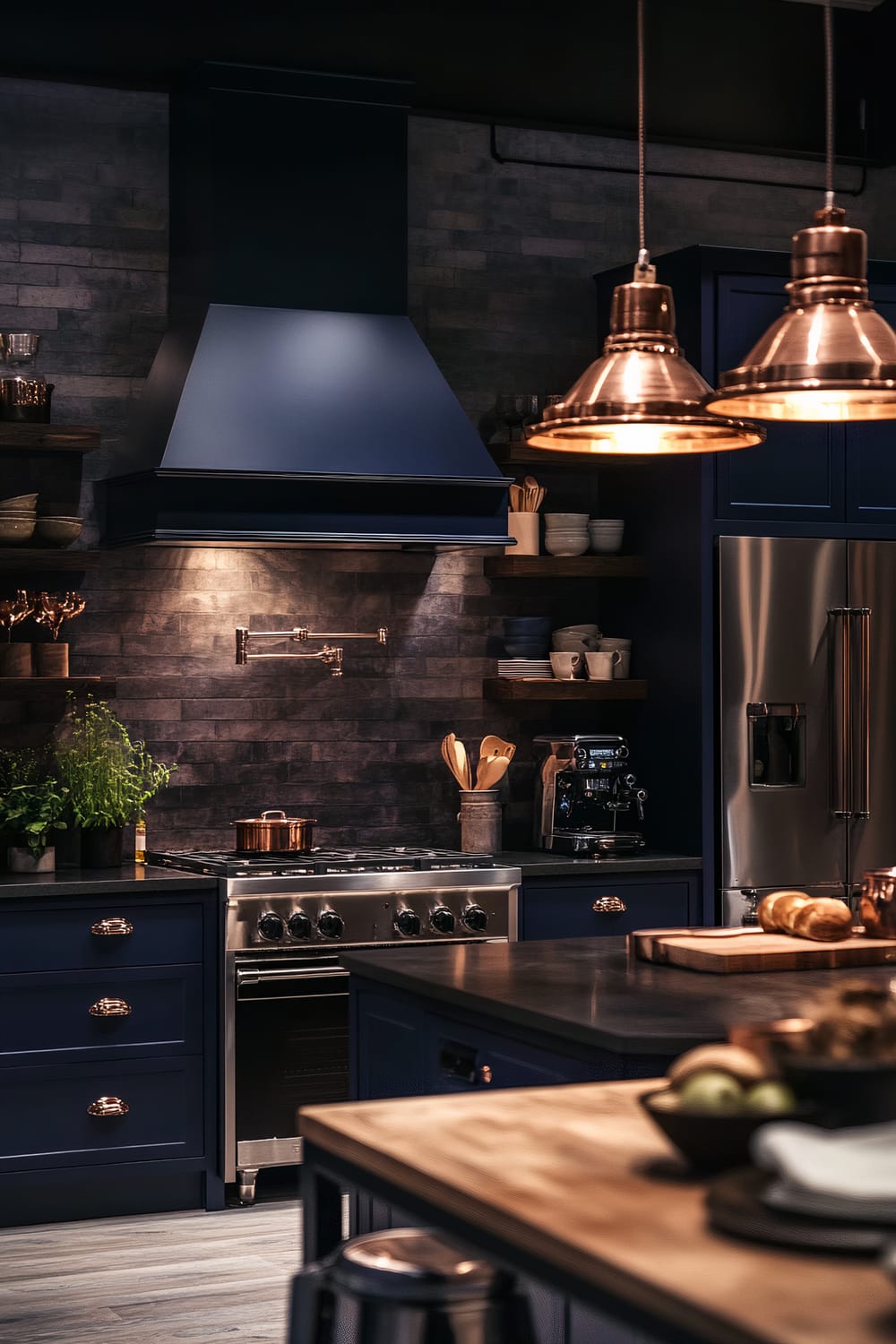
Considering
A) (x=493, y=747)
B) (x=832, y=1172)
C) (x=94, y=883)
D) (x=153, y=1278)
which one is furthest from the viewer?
(x=493, y=747)

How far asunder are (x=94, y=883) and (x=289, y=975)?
635 millimetres

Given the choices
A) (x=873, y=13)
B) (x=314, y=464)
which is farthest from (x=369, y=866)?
(x=873, y=13)

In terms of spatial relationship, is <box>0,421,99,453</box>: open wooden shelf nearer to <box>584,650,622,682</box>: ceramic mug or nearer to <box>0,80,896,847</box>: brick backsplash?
<box>0,80,896,847</box>: brick backsplash

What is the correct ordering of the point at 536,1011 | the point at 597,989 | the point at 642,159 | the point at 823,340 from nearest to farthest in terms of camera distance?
the point at 823,340 → the point at 536,1011 → the point at 597,989 → the point at 642,159

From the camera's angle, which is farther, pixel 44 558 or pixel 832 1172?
pixel 44 558

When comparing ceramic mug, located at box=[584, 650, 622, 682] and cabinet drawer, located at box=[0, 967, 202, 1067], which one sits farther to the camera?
ceramic mug, located at box=[584, 650, 622, 682]

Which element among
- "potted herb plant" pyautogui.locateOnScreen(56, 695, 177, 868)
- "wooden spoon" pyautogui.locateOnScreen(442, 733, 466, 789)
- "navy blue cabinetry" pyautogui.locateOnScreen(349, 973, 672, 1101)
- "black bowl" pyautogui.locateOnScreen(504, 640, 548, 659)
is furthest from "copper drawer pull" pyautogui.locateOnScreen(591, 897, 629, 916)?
"navy blue cabinetry" pyautogui.locateOnScreen(349, 973, 672, 1101)

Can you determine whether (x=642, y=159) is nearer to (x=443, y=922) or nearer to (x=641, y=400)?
(x=641, y=400)

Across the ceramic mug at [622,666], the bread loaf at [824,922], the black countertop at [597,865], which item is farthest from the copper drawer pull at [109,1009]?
the bread loaf at [824,922]

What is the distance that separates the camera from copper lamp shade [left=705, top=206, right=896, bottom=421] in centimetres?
272

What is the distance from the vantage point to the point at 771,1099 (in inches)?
69.8

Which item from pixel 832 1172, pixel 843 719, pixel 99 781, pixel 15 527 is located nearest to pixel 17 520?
pixel 15 527

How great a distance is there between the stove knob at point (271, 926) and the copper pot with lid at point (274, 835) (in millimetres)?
396

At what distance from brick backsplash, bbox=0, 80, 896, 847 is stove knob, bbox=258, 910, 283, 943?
2.58 feet
